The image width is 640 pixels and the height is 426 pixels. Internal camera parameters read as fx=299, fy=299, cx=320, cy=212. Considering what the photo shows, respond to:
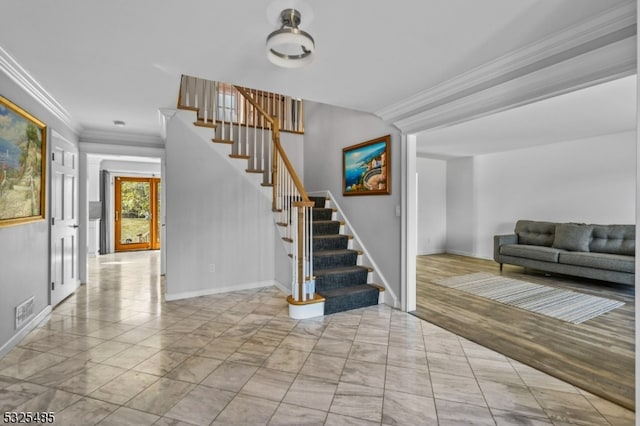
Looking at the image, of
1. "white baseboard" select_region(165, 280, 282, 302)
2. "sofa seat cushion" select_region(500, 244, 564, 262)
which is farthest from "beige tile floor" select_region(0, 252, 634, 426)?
"sofa seat cushion" select_region(500, 244, 564, 262)

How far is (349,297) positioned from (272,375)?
1.52 m

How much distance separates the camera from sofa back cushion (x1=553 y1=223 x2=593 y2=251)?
4867 mm

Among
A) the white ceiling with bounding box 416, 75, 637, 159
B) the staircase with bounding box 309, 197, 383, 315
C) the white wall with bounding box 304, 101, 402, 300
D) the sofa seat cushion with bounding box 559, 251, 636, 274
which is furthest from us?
the sofa seat cushion with bounding box 559, 251, 636, 274

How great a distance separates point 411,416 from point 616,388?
1.46 meters

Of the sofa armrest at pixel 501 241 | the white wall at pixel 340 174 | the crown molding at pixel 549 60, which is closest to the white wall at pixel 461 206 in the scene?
the sofa armrest at pixel 501 241

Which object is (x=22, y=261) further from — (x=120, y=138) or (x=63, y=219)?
(x=120, y=138)

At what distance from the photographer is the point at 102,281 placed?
485 cm

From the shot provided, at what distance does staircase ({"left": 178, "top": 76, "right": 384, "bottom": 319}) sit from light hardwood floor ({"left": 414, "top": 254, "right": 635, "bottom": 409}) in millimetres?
938

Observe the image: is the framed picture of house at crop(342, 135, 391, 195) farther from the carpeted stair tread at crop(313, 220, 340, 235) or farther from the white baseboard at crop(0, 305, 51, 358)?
the white baseboard at crop(0, 305, 51, 358)

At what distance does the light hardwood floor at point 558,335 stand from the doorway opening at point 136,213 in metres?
7.40

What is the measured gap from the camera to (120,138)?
4816 mm

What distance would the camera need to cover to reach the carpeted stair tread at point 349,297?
3.39 meters

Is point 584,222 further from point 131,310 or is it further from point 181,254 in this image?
point 131,310

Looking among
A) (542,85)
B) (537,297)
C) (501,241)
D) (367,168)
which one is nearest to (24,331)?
(367,168)
